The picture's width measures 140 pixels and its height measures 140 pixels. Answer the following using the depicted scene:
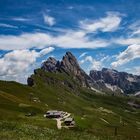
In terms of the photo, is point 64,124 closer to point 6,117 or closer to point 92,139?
point 6,117

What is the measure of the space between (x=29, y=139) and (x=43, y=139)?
3849 millimetres

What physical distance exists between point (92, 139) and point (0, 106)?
8897cm

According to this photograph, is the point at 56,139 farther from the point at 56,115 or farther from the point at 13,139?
the point at 56,115

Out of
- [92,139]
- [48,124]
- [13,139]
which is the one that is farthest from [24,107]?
[13,139]

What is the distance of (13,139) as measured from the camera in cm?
5522

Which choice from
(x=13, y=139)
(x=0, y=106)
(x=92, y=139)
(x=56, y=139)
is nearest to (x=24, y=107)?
(x=0, y=106)

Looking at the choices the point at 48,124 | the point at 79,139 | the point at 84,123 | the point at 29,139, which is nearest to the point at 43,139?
the point at 29,139

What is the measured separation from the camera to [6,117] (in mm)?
130375

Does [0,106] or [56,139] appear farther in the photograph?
[0,106]

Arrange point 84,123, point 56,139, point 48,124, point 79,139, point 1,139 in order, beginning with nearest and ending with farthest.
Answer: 1. point 1,139
2. point 56,139
3. point 79,139
4. point 48,124
5. point 84,123

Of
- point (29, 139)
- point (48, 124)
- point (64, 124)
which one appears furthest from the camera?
point (64, 124)

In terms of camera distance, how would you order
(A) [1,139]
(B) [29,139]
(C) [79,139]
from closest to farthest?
(A) [1,139] < (B) [29,139] < (C) [79,139]

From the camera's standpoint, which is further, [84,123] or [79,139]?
[84,123]

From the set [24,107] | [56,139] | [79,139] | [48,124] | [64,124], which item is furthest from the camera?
[24,107]
